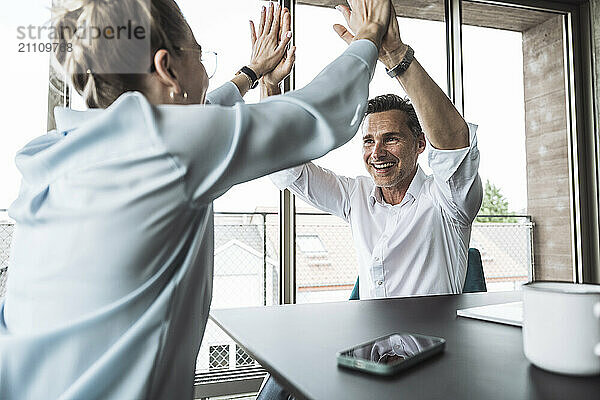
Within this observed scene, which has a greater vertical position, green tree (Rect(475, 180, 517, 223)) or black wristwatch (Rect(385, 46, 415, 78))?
black wristwatch (Rect(385, 46, 415, 78))

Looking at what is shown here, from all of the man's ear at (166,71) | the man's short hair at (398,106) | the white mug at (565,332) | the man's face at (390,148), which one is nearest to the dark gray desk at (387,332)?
the white mug at (565,332)

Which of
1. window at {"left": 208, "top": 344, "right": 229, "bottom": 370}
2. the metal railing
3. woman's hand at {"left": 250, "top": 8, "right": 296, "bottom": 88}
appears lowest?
window at {"left": 208, "top": 344, "right": 229, "bottom": 370}

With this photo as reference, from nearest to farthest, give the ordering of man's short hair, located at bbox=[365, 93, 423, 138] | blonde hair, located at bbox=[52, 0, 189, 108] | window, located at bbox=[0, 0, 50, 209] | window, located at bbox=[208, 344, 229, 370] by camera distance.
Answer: blonde hair, located at bbox=[52, 0, 189, 108] < man's short hair, located at bbox=[365, 93, 423, 138] < window, located at bbox=[0, 0, 50, 209] < window, located at bbox=[208, 344, 229, 370]

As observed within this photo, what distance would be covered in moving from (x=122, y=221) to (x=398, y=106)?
1403 millimetres

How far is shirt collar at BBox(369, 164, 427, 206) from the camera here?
177cm

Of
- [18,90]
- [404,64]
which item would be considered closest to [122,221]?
[404,64]

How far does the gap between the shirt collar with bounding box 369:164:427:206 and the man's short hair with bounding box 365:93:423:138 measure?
16 centimetres

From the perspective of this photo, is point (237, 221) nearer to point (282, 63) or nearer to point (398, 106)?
point (398, 106)

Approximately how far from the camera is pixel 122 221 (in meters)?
0.66

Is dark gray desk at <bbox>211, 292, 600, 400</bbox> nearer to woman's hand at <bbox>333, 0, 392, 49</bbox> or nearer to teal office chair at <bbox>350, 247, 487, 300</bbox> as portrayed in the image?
woman's hand at <bbox>333, 0, 392, 49</bbox>

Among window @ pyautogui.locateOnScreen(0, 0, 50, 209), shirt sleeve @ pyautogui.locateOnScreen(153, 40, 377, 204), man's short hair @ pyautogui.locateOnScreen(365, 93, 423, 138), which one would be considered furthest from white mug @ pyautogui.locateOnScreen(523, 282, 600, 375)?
window @ pyautogui.locateOnScreen(0, 0, 50, 209)

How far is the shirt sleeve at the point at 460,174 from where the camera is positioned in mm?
1504

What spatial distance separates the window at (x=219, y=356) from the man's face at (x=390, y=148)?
1.55 m

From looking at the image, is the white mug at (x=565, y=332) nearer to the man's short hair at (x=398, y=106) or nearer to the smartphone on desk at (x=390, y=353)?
the smartphone on desk at (x=390, y=353)
